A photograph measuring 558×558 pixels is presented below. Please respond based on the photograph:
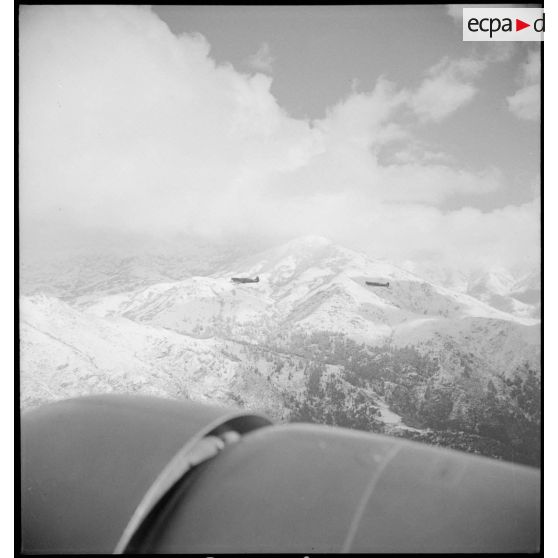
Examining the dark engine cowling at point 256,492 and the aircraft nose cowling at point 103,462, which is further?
the aircraft nose cowling at point 103,462

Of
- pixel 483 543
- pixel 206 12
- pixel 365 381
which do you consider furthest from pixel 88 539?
pixel 365 381

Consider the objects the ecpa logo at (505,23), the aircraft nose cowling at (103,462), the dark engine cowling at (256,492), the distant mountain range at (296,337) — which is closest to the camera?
the dark engine cowling at (256,492)

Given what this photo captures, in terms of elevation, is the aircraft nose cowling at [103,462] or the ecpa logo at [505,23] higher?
the ecpa logo at [505,23]

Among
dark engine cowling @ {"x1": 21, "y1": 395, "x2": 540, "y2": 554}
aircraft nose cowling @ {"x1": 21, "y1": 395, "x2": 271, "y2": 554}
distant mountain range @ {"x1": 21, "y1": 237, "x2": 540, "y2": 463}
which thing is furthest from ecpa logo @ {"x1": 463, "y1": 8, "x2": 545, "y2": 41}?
aircraft nose cowling @ {"x1": 21, "y1": 395, "x2": 271, "y2": 554}

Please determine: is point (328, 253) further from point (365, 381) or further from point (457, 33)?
point (457, 33)

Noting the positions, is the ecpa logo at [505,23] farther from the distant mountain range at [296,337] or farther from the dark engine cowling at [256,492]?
the dark engine cowling at [256,492]

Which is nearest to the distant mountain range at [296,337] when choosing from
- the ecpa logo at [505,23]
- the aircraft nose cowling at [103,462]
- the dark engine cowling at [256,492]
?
the aircraft nose cowling at [103,462]

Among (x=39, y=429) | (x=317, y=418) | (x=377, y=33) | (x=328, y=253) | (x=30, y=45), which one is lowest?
(x=317, y=418)
